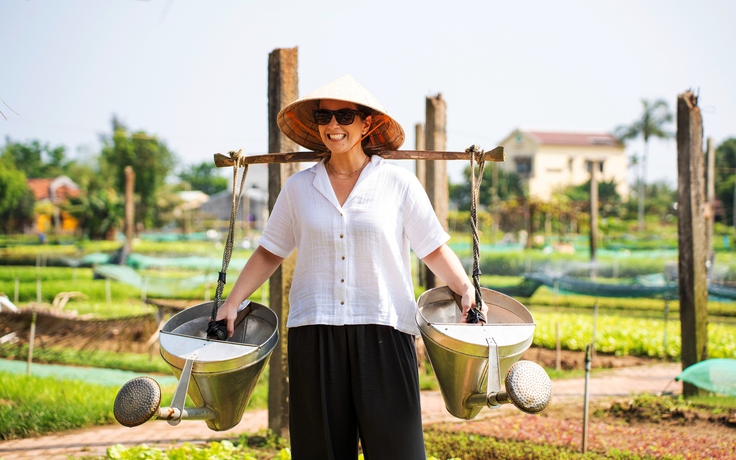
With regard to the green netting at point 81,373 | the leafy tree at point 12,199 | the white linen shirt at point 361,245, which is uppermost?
the leafy tree at point 12,199

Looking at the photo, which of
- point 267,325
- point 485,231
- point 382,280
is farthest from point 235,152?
point 485,231

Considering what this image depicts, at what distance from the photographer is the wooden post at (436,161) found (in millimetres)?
5902

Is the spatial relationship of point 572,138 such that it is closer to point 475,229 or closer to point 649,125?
point 649,125

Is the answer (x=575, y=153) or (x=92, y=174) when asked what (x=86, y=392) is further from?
(x=575, y=153)

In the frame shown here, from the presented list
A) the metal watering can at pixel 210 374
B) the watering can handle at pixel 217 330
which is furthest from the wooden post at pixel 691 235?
the watering can handle at pixel 217 330

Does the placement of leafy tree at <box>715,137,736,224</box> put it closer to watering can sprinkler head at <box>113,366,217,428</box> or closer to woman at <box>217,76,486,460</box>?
woman at <box>217,76,486,460</box>

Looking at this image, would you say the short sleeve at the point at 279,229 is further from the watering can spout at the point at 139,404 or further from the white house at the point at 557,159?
the white house at the point at 557,159

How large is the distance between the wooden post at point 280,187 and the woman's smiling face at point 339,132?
1.56m

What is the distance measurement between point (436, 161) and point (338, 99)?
400 centimetres

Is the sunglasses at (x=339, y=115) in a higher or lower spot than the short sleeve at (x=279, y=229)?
higher

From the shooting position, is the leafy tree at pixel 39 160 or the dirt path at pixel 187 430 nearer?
the dirt path at pixel 187 430

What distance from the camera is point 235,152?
2535mm

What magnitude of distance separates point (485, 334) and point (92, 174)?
142ft

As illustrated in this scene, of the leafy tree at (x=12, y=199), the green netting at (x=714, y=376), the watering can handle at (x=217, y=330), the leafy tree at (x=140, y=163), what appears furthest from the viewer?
the leafy tree at (x=140, y=163)
